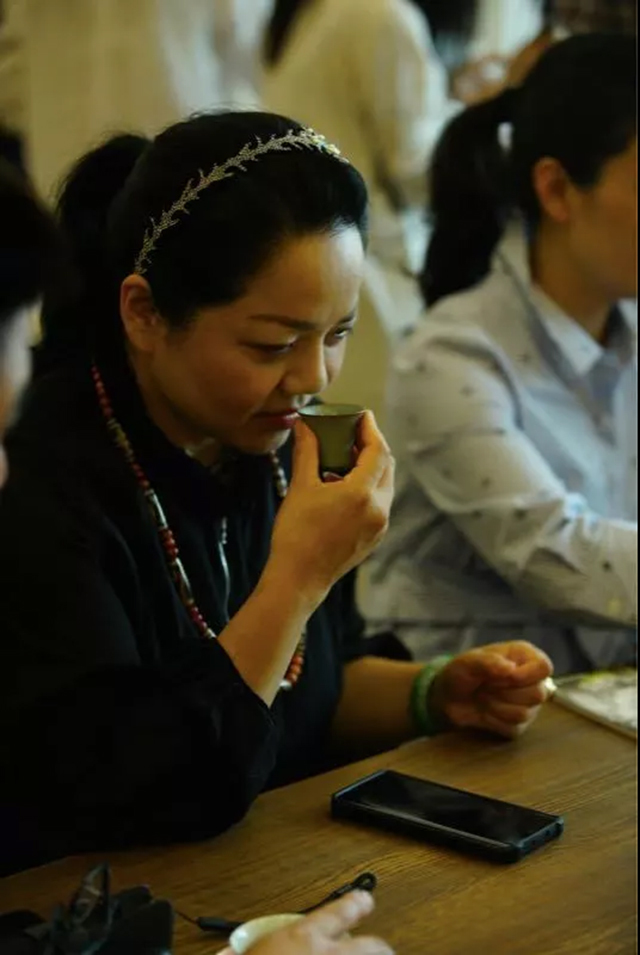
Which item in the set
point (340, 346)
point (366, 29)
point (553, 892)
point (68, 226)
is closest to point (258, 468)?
point (340, 346)

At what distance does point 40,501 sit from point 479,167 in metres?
1.03

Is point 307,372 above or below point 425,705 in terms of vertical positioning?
above

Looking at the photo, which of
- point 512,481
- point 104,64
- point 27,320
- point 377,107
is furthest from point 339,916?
point 104,64

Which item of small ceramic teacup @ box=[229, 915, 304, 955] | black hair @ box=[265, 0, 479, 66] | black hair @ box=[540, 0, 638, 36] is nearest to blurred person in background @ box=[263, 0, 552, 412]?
black hair @ box=[540, 0, 638, 36]

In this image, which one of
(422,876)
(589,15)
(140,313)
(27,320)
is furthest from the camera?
(589,15)

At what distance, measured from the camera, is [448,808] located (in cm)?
112

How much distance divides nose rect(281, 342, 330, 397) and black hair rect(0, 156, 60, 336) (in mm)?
380

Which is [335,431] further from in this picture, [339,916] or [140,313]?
[339,916]

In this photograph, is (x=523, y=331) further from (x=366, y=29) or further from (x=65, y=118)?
(x=65, y=118)

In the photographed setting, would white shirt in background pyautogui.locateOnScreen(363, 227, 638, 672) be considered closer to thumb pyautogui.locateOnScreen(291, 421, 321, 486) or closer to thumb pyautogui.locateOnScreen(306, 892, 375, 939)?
thumb pyautogui.locateOnScreen(291, 421, 321, 486)

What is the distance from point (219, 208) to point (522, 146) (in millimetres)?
886

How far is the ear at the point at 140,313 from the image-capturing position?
111 cm

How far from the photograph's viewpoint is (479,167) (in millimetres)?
1925

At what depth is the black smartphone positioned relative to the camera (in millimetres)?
1056
